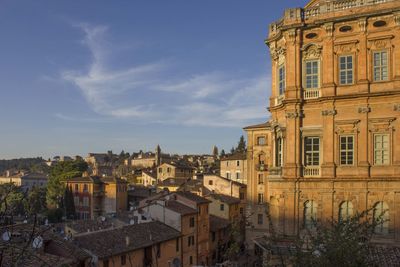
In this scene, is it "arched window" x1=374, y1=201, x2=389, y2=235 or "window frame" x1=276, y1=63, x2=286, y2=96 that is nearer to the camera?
"arched window" x1=374, y1=201, x2=389, y2=235

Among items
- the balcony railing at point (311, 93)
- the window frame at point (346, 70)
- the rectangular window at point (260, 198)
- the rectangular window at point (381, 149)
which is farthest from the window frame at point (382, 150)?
the rectangular window at point (260, 198)

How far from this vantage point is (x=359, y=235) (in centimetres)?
1012

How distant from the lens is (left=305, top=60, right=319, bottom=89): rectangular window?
2372 cm

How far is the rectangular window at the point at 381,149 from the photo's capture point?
858 inches

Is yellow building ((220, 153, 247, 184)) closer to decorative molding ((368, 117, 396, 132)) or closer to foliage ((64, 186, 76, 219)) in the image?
foliage ((64, 186, 76, 219))

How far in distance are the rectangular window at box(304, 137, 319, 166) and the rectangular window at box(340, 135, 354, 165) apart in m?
1.33

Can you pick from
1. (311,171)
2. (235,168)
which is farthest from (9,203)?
(235,168)

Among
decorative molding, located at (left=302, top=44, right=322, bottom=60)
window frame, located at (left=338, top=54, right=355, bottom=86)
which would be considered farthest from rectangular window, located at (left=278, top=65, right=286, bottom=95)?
window frame, located at (left=338, top=54, right=355, bottom=86)

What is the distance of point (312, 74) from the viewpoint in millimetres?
23828

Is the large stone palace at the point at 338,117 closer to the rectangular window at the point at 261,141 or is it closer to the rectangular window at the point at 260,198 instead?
the rectangular window at the point at 261,141

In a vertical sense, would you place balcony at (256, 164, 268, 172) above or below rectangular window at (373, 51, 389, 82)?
below

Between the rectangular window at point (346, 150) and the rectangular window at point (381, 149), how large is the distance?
1.17 m

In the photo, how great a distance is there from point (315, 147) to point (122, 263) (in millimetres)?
14338

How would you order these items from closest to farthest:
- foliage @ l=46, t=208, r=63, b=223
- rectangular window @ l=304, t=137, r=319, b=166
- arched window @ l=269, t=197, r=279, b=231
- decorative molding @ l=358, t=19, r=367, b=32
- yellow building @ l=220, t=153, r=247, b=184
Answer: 1. decorative molding @ l=358, t=19, r=367, b=32
2. rectangular window @ l=304, t=137, r=319, b=166
3. arched window @ l=269, t=197, r=279, b=231
4. foliage @ l=46, t=208, r=63, b=223
5. yellow building @ l=220, t=153, r=247, b=184
